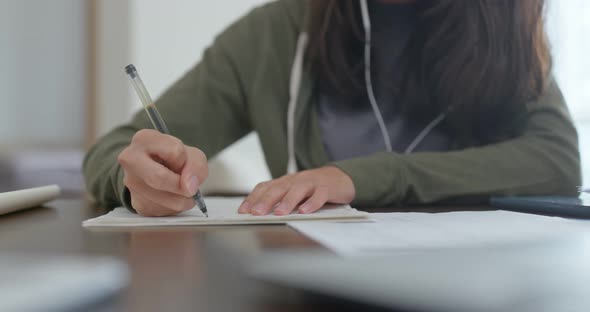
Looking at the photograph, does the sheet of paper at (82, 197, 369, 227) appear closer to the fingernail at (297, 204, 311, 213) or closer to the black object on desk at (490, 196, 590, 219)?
the fingernail at (297, 204, 311, 213)

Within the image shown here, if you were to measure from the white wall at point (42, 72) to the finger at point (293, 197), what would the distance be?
2.04 metres

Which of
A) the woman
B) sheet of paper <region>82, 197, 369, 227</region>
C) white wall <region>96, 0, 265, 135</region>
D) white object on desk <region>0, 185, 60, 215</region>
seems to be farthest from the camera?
white wall <region>96, 0, 265, 135</region>

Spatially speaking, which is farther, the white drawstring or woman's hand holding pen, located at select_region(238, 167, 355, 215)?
the white drawstring

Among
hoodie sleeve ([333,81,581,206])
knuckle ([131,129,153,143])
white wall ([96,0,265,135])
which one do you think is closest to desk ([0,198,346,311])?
knuckle ([131,129,153,143])

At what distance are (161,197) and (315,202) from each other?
0.52 ft

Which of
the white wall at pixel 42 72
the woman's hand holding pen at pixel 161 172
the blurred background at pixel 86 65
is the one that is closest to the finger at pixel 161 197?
the woman's hand holding pen at pixel 161 172

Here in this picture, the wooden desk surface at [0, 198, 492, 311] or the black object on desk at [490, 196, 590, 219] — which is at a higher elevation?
the wooden desk surface at [0, 198, 492, 311]

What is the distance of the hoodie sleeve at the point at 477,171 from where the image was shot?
735mm

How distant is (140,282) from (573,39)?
7.46ft

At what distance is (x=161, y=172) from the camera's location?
0.52m

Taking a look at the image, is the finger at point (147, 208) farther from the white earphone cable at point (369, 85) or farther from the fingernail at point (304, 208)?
the white earphone cable at point (369, 85)

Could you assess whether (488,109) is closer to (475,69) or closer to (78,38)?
(475,69)

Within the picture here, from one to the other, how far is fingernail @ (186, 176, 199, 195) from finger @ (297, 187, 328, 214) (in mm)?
111

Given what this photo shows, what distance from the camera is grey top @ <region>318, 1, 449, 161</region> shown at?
41.9 inches
